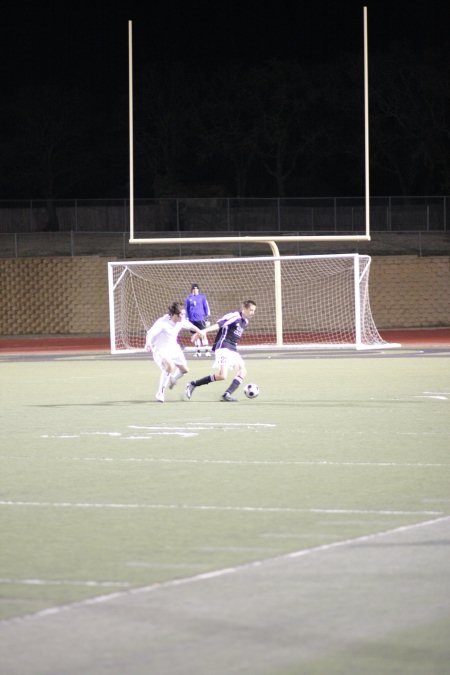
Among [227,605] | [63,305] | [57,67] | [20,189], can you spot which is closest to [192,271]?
[63,305]

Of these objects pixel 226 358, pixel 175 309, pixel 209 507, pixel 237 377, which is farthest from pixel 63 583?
pixel 237 377

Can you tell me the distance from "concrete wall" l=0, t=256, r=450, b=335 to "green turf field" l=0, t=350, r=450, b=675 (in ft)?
74.4

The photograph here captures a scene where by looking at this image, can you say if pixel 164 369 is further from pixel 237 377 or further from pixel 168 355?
pixel 237 377

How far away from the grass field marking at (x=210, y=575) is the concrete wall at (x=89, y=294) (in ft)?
115

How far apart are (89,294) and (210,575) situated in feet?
120

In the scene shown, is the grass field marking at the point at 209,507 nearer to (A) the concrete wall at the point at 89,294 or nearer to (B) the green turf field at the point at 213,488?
(B) the green turf field at the point at 213,488

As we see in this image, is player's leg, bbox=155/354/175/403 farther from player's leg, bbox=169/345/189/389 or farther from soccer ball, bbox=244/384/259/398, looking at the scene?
soccer ball, bbox=244/384/259/398

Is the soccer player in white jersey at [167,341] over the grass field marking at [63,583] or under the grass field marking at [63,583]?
over

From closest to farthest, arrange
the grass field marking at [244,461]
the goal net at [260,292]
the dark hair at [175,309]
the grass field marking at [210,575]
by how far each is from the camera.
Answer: the grass field marking at [210,575] → the grass field marking at [244,461] → the dark hair at [175,309] → the goal net at [260,292]

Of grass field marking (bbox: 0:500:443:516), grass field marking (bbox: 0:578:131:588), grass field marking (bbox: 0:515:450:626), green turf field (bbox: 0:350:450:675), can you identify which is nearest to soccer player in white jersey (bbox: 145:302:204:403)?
green turf field (bbox: 0:350:450:675)

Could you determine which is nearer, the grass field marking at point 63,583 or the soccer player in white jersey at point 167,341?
the grass field marking at point 63,583

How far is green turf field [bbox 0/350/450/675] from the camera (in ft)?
22.8

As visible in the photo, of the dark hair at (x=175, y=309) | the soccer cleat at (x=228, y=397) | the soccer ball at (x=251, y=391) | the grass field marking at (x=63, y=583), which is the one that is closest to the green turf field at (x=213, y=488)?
the grass field marking at (x=63, y=583)

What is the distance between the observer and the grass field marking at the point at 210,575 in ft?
20.6
